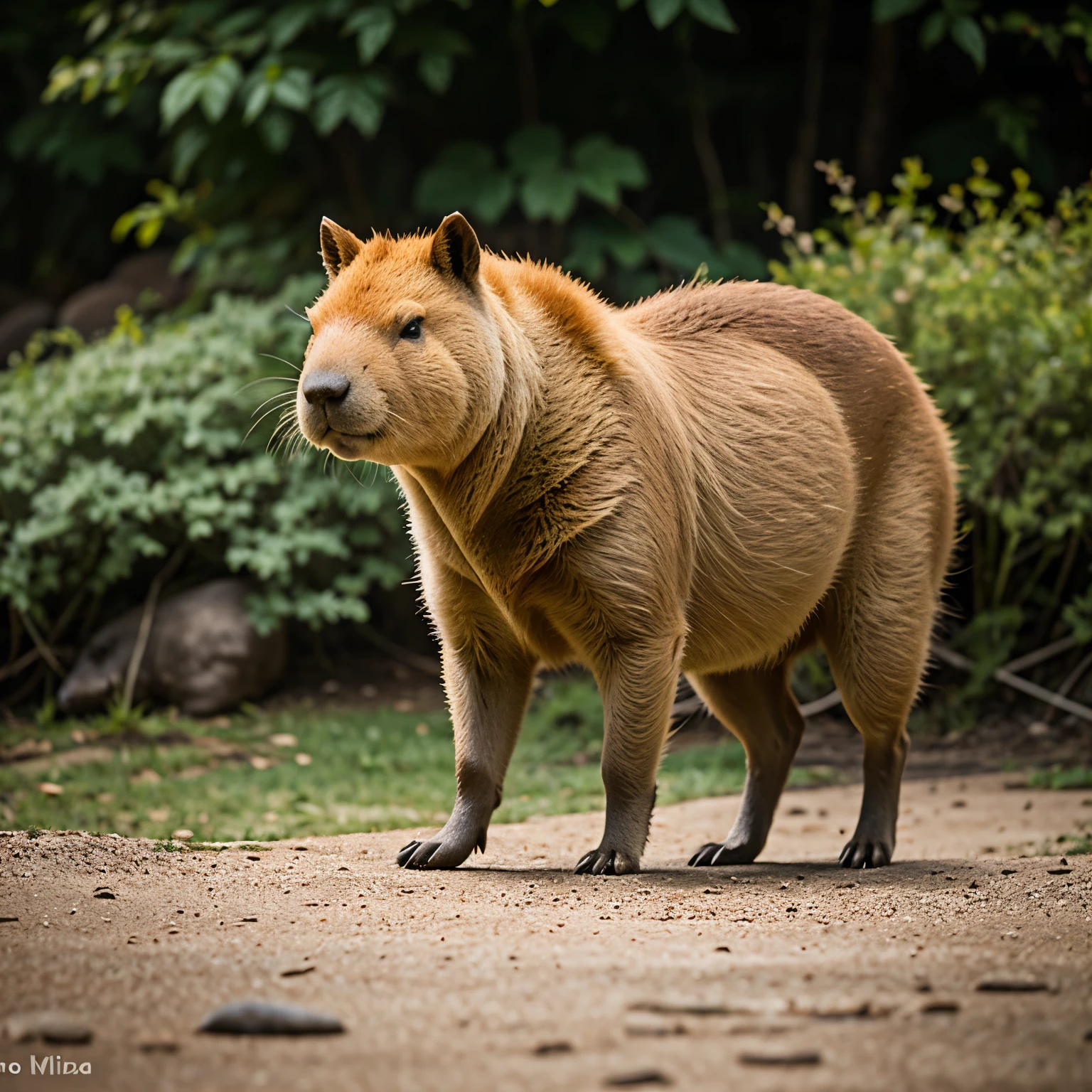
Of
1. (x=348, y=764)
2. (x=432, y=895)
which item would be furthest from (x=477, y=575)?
(x=348, y=764)

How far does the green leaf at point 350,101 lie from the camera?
26.0ft

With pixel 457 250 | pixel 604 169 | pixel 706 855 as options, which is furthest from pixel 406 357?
pixel 604 169

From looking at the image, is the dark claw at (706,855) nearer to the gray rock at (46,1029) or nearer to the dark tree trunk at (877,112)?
the gray rock at (46,1029)

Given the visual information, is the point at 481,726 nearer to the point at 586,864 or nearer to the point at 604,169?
the point at 586,864

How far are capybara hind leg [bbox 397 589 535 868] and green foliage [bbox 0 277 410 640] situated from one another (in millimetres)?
3372

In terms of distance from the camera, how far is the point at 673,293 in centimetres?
459

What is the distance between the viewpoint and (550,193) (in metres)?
8.25

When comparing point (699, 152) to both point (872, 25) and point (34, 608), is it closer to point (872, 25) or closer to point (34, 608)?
point (872, 25)

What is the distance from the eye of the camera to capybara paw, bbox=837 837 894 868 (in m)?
4.14

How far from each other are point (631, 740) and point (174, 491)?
A: 176 inches

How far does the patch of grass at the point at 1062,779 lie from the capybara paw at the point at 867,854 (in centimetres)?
174

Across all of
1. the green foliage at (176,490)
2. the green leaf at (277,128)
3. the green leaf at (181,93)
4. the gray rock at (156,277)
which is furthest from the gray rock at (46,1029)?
the gray rock at (156,277)

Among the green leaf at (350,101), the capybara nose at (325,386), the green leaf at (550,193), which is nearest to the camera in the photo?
the capybara nose at (325,386)

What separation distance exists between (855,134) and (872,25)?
78cm
